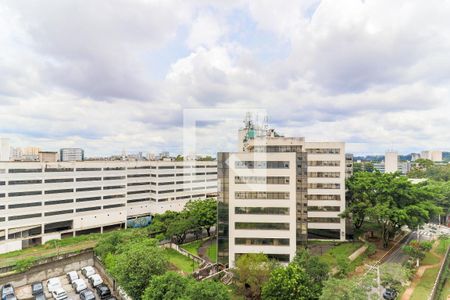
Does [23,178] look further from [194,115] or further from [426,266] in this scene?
[426,266]

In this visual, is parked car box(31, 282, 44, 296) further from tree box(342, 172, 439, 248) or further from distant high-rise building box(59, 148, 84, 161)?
distant high-rise building box(59, 148, 84, 161)

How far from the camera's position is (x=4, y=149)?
1068 inches

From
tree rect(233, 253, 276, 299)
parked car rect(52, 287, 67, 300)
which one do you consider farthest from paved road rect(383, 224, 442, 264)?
parked car rect(52, 287, 67, 300)

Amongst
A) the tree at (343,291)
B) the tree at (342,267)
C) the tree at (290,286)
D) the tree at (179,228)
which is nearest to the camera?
the tree at (343,291)

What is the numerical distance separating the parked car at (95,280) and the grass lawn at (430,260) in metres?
22.1

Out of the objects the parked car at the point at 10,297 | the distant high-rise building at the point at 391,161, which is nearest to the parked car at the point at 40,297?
the parked car at the point at 10,297

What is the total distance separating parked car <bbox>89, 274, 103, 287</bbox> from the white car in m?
1.78

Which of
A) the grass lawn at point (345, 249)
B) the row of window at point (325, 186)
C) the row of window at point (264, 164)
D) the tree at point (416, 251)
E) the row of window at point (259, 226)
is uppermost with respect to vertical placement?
the row of window at point (264, 164)

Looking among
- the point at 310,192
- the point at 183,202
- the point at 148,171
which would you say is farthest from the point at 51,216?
the point at 310,192

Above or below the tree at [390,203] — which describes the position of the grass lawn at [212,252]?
below

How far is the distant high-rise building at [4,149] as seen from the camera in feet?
88.1

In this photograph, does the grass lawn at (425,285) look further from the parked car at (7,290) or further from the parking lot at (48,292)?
the parked car at (7,290)

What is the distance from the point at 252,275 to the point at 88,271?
12624 mm

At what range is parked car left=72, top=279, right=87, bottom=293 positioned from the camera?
52.1 feet
